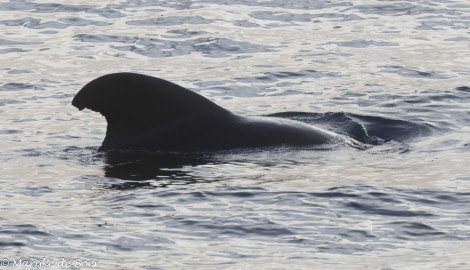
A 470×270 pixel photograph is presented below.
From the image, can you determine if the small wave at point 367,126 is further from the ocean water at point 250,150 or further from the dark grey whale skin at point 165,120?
the dark grey whale skin at point 165,120

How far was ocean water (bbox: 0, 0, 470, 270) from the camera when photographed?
38.8ft

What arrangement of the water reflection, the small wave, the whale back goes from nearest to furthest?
the water reflection
the whale back
the small wave

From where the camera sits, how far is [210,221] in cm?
1260

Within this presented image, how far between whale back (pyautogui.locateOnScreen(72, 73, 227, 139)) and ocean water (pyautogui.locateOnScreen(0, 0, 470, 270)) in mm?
501

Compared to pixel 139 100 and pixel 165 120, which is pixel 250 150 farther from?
pixel 139 100

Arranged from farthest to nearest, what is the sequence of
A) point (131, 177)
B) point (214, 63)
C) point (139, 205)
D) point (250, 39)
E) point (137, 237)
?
1. point (250, 39)
2. point (214, 63)
3. point (131, 177)
4. point (139, 205)
5. point (137, 237)

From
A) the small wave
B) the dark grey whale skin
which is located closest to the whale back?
the dark grey whale skin

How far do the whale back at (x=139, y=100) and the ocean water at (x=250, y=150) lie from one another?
1.64 ft

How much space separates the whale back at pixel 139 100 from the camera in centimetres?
1524

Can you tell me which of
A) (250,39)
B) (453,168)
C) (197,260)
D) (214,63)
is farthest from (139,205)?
(250,39)

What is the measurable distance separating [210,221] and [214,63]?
957 cm

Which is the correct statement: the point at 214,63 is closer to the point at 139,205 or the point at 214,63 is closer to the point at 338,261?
the point at 139,205

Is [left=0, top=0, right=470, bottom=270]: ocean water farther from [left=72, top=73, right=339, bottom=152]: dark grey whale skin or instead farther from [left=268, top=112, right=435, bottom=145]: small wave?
[left=72, top=73, right=339, bottom=152]: dark grey whale skin

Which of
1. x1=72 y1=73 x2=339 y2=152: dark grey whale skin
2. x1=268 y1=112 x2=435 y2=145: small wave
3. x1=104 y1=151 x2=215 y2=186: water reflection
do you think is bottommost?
x1=268 y1=112 x2=435 y2=145: small wave
